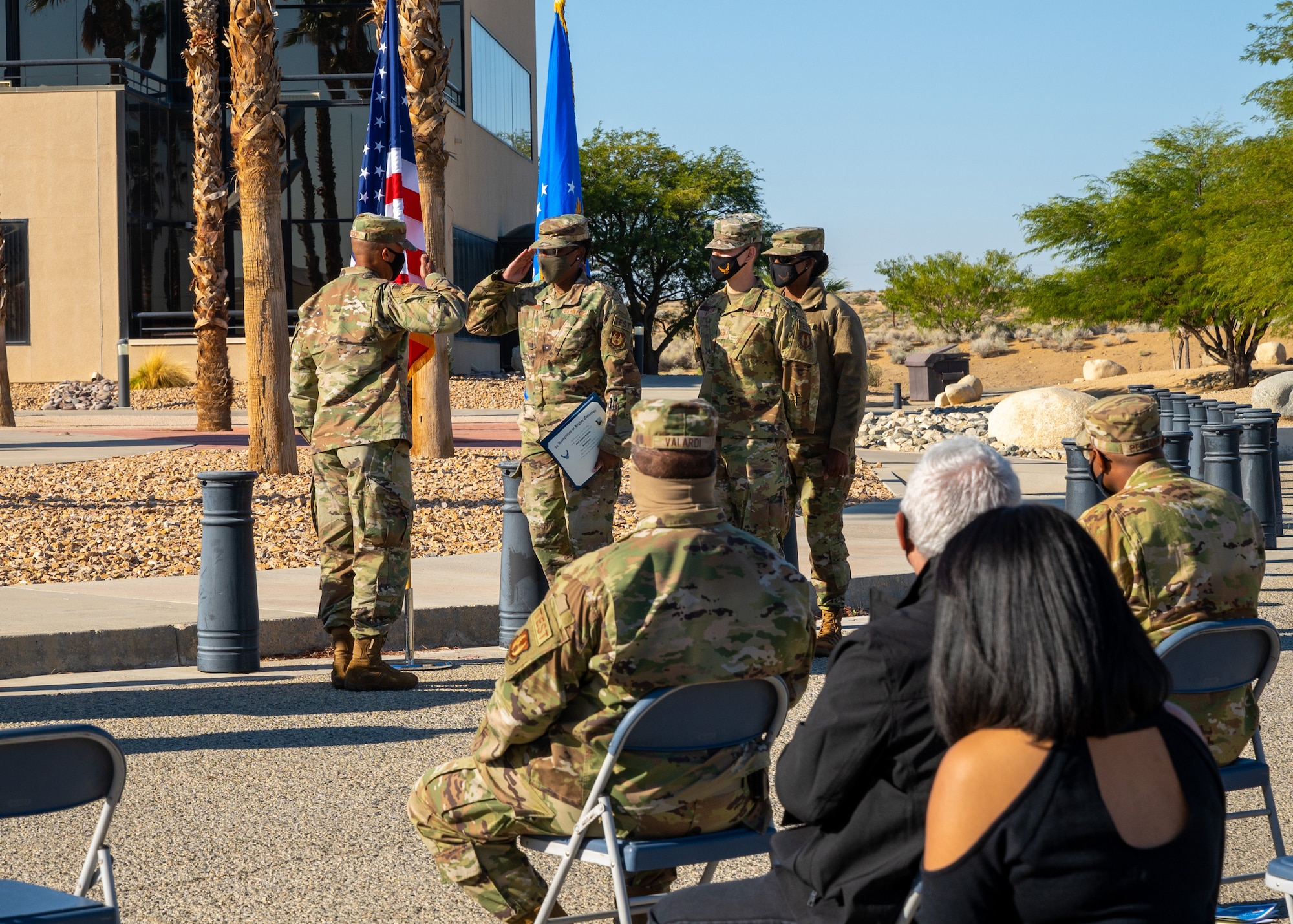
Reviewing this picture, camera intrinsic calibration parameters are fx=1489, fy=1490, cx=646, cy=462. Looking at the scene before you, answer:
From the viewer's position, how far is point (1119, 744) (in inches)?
78.1

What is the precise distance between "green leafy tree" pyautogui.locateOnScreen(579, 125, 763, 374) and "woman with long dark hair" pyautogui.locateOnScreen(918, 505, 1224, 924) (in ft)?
160

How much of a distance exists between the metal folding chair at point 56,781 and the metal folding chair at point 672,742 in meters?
0.94

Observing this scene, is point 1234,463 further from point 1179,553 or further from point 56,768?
point 56,768

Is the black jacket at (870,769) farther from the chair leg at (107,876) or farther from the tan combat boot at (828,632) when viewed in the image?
the tan combat boot at (828,632)

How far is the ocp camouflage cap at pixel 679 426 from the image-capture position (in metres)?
3.53

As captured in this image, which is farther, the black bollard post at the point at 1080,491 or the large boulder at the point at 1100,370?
the large boulder at the point at 1100,370

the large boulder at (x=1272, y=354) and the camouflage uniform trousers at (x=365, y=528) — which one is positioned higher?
the large boulder at (x=1272, y=354)

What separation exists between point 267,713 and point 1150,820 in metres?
5.30

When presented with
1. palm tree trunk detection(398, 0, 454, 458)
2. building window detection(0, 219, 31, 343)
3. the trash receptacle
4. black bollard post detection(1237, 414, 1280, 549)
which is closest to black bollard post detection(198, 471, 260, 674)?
palm tree trunk detection(398, 0, 454, 458)

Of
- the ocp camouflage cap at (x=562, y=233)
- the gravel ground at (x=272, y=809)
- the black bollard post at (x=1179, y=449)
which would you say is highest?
the ocp camouflage cap at (x=562, y=233)

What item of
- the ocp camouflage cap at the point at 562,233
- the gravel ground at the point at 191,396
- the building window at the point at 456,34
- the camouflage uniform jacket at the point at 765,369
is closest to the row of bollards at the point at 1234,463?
the camouflage uniform jacket at the point at 765,369

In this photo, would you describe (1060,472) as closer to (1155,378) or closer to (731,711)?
(731,711)

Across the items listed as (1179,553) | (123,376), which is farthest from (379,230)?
(123,376)

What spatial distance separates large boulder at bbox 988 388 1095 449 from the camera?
25.4 meters
